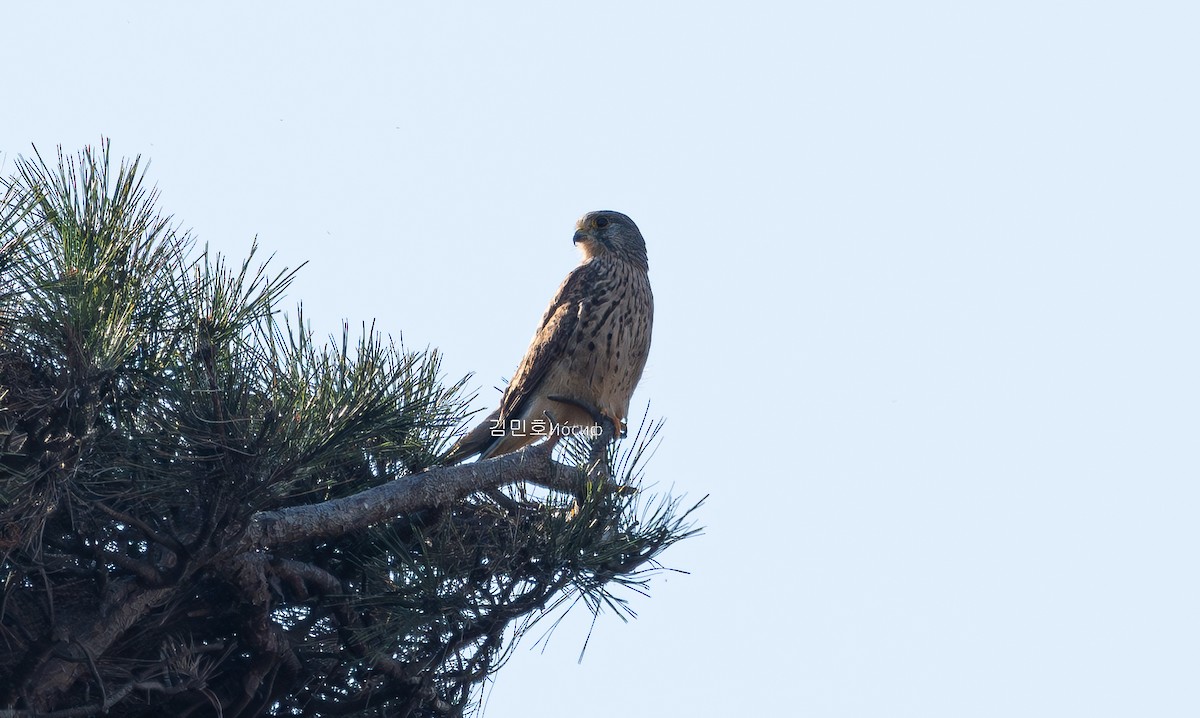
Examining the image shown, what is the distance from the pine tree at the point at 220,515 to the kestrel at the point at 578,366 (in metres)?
1.20

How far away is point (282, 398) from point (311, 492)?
0.56 m

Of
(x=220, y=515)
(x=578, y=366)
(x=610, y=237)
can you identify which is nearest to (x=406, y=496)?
(x=220, y=515)

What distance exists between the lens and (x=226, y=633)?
146 inches

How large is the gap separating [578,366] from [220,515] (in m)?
2.31

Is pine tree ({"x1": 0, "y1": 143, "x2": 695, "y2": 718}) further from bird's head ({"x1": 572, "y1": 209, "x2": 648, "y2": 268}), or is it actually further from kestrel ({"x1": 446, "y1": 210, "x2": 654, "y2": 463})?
bird's head ({"x1": 572, "y1": 209, "x2": 648, "y2": 268})

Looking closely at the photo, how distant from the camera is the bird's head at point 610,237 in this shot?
604 centimetres

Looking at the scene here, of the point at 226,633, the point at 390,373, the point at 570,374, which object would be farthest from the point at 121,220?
the point at 570,374

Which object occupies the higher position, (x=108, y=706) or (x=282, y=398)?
(x=282, y=398)

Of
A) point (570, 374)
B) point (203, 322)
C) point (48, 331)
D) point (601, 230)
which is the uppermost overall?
point (601, 230)

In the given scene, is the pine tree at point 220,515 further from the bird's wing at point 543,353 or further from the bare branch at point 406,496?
the bird's wing at point 543,353

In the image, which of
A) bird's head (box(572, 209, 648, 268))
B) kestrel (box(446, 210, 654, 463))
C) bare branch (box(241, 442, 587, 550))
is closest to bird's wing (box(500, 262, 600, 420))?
kestrel (box(446, 210, 654, 463))

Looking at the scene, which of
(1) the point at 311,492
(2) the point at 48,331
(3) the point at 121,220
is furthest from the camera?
(1) the point at 311,492

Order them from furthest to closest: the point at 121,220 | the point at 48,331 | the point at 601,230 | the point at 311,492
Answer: the point at 601,230 < the point at 311,492 < the point at 121,220 < the point at 48,331

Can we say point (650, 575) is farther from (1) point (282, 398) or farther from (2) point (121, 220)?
(2) point (121, 220)
